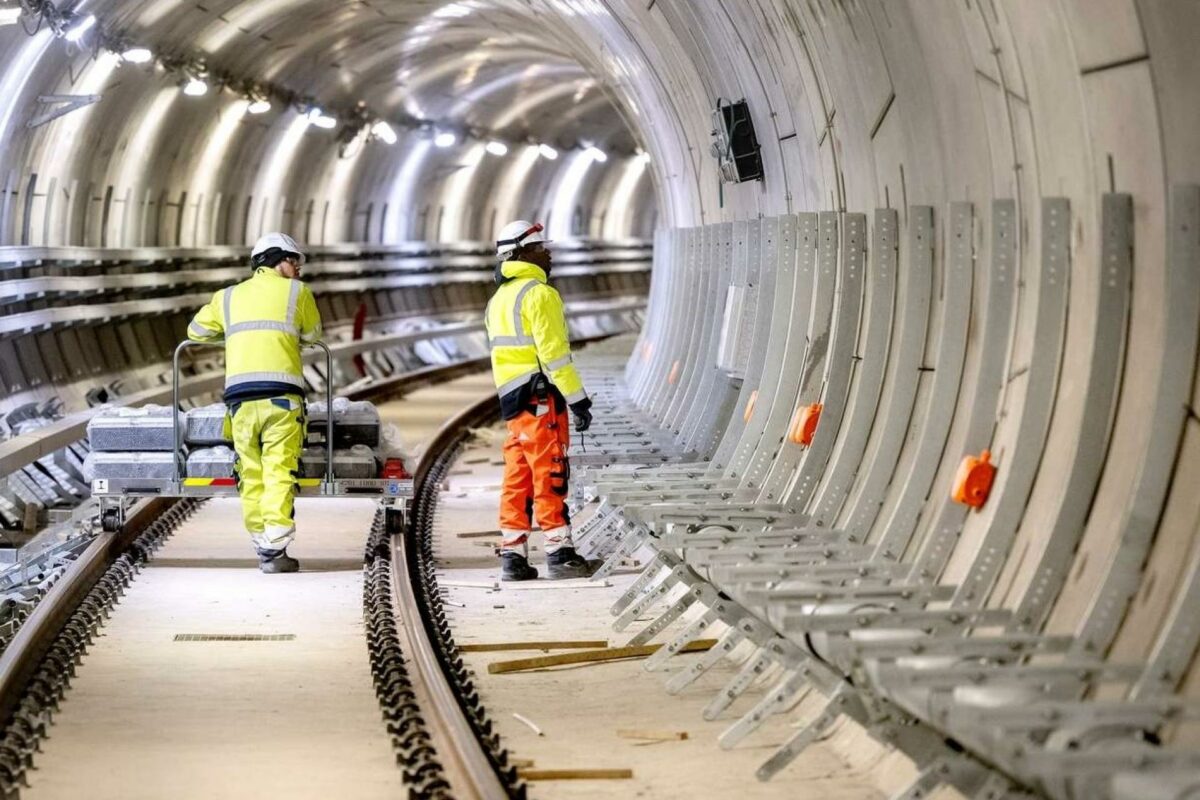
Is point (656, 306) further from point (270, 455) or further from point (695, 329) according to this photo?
point (270, 455)

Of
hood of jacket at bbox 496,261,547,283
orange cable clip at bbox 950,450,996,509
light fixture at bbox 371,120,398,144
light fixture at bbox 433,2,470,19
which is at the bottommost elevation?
orange cable clip at bbox 950,450,996,509

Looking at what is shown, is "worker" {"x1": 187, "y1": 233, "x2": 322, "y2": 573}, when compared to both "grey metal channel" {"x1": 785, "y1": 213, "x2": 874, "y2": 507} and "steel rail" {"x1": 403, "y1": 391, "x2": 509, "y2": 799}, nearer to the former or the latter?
"steel rail" {"x1": 403, "y1": 391, "x2": 509, "y2": 799}

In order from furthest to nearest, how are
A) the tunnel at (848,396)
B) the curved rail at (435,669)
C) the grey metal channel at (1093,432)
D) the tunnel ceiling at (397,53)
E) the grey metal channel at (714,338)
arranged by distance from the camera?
1. the tunnel ceiling at (397,53)
2. the grey metal channel at (714,338)
3. the curved rail at (435,669)
4. the grey metal channel at (1093,432)
5. the tunnel at (848,396)

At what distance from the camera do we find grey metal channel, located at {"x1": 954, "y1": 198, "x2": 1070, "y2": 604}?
5.95 meters

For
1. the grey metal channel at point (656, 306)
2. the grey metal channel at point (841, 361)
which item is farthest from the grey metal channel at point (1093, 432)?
the grey metal channel at point (656, 306)

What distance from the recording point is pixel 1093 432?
559 cm

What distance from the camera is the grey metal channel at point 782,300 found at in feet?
31.0

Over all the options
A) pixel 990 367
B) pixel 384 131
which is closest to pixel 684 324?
pixel 990 367

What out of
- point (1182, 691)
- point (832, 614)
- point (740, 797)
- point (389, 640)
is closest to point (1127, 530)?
point (1182, 691)

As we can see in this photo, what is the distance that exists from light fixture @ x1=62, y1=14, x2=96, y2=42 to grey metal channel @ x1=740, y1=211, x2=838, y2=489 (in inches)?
292

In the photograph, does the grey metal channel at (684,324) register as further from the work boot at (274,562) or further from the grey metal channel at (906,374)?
the grey metal channel at (906,374)

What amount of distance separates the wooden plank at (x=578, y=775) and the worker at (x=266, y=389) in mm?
4657

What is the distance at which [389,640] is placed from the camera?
883 centimetres

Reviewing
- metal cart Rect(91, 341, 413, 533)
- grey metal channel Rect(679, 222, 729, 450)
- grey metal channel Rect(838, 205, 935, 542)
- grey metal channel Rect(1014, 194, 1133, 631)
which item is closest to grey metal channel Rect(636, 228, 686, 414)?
grey metal channel Rect(679, 222, 729, 450)
